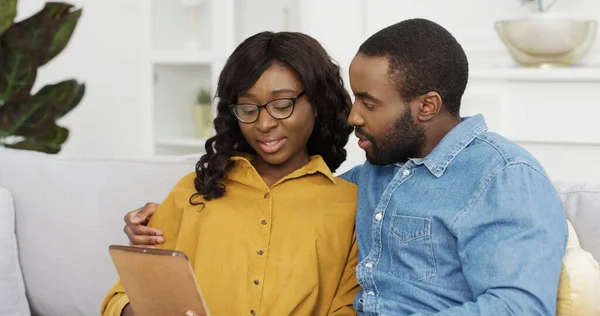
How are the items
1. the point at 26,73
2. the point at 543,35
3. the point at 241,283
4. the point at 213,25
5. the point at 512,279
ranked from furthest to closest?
the point at 213,25 < the point at 543,35 < the point at 26,73 < the point at 241,283 < the point at 512,279

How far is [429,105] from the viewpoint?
152cm

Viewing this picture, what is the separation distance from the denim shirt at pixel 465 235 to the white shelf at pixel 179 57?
2.76m

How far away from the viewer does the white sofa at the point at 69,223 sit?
2.11m

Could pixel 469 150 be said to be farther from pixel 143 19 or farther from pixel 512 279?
pixel 143 19

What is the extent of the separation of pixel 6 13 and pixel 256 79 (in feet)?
4.64

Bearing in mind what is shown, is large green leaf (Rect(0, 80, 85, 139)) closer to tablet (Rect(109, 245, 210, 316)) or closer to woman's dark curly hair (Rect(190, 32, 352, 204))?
woman's dark curly hair (Rect(190, 32, 352, 204))

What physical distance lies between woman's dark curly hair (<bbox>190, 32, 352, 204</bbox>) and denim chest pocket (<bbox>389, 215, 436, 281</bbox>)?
34cm

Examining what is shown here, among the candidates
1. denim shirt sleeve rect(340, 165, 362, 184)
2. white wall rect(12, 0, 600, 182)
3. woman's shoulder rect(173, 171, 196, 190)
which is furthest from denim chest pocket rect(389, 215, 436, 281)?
white wall rect(12, 0, 600, 182)

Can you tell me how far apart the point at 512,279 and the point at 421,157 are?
31 cm

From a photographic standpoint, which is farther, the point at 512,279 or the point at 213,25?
the point at 213,25

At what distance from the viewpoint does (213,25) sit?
168 inches

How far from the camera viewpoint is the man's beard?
1532 millimetres

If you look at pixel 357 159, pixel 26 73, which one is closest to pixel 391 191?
pixel 26 73

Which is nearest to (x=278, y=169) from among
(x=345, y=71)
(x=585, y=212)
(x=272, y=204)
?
(x=272, y=204)
